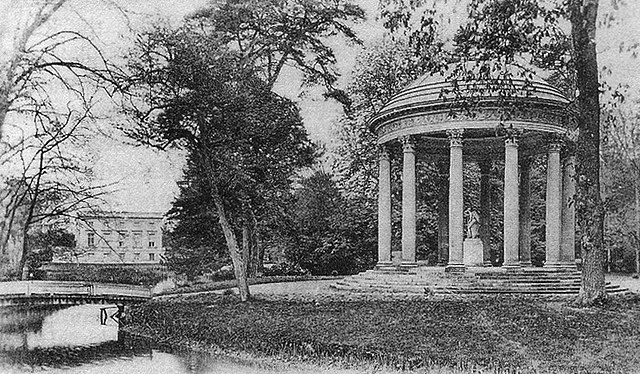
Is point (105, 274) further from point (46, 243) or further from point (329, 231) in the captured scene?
point (329, 231)

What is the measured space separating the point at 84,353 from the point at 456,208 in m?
12.3

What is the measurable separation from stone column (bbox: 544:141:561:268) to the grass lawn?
4.86 meters

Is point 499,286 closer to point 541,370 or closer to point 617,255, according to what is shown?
point 541,370

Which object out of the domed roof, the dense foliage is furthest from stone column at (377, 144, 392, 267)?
the dense foliage

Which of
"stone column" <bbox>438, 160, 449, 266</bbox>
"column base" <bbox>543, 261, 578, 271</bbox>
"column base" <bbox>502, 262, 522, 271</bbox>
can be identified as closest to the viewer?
"column base" <bbox>502, 262, 522, 271</bbox>

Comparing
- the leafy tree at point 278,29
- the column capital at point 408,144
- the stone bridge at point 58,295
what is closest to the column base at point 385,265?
the column capital at point 408,144

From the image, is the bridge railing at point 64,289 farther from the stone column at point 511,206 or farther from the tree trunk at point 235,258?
the stone column at point 511,206

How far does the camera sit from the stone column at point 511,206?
22.2 m

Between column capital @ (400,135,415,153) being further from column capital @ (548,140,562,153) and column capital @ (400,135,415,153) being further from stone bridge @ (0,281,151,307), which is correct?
stone bridge @ (0,281,151,307)

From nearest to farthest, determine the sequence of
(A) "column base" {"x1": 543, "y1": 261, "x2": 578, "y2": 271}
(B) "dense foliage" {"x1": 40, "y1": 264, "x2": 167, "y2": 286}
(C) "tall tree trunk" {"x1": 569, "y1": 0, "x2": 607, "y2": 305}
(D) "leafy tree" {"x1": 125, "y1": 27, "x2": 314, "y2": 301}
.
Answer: (C) "tall tree trunk" {"x1": 569, "y1": 0, "x2": 607, "y2": 305}, (D) "leafy tree" {"x1": 125, "y1": 27, "x2": 314, "y2": 301}, (A) "column base" {"x1": 543, "y1": 261, "x2": 578, "y2": 271}, (B) "dense foliage" {"x1": 40, "y1": 264, "x2": 167, "y2": 286}

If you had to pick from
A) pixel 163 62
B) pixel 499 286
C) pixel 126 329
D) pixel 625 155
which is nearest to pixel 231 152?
pixel 163 62

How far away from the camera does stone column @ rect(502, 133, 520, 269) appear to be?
22250mm

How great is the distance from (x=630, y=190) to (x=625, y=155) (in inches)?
175

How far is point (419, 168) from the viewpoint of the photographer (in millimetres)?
34531
